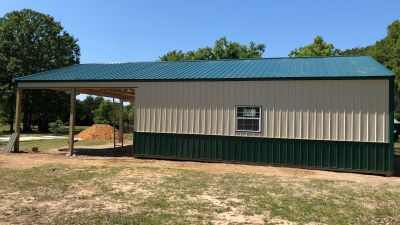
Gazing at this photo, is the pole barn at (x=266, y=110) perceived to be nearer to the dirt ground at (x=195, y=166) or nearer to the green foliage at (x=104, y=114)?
the dirt ground at (x=195, y=166)

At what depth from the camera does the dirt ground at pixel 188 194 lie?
6.50 metres

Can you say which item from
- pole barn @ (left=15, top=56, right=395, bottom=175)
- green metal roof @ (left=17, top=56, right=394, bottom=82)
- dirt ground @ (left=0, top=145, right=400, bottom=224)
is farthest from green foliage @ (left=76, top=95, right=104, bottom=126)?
dirt ground @ (left=0, top=145, right=400, bottom=224)

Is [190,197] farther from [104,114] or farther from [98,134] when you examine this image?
[104,114]

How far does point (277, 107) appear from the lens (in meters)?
13.5

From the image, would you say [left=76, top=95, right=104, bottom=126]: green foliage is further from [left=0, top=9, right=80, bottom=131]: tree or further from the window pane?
the window pane

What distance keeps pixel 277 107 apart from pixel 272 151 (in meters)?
1.68

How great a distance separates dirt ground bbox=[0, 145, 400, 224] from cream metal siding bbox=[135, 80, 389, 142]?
159 cm

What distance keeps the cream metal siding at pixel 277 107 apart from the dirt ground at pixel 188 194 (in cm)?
159

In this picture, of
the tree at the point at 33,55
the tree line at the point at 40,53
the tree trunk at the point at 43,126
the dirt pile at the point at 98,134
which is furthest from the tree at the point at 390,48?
the tree trunk at the point at 43,126

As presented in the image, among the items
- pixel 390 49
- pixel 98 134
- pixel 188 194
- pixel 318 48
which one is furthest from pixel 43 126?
pixel 390 49

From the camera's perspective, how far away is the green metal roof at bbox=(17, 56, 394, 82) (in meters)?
13.3

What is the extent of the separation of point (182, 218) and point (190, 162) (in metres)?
8.11

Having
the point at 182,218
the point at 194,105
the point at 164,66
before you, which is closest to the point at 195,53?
the point at 164,66

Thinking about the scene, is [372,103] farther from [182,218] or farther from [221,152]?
[182,218]
